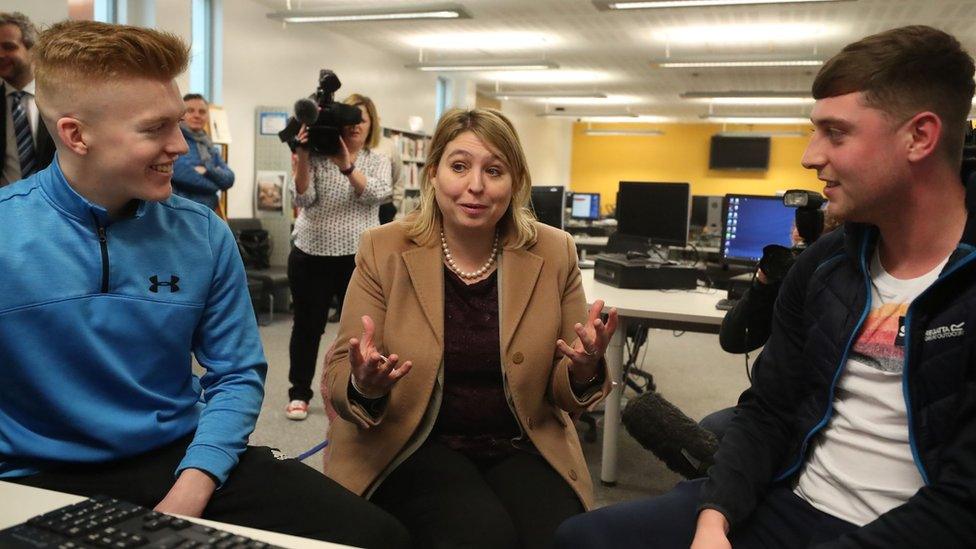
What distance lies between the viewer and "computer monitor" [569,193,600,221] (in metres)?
10.6

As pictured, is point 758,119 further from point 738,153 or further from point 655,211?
point 655,211

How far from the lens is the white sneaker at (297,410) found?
3.58 m

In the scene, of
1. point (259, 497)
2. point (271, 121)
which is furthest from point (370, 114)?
point (271, 121)

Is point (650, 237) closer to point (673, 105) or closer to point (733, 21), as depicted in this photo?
point (733, 21)

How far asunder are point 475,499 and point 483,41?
8.38 metres

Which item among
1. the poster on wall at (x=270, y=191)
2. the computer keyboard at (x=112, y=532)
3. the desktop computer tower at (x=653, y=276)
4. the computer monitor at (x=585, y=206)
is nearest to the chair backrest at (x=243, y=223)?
the poster on wall at (x=270, y=191)

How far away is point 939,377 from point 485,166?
3.21 ft

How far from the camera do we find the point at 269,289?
6172 millimetres

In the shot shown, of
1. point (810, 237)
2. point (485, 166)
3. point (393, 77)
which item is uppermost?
point (393, 77)

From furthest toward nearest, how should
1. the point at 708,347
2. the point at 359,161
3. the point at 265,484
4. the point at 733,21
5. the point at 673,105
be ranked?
the point at 673,105
the point at 733,21
the point at 708,347
the point at 359,161
the point at 265,484

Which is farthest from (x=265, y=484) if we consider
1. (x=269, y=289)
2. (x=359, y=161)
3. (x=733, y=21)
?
(x=733, y=21)

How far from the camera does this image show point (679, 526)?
4.16ft

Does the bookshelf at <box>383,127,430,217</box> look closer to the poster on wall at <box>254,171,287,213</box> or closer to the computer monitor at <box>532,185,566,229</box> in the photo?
the poster on wall at <box>254,171,287,213</box>

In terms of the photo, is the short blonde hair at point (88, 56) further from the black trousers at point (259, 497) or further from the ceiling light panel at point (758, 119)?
the ceiling light panel at point (758, 119)
